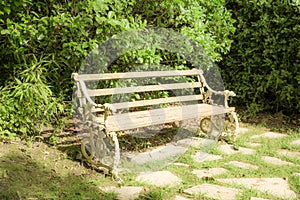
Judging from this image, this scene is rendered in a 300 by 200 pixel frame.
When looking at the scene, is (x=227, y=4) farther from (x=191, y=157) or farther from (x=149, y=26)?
(x=191, y=157)

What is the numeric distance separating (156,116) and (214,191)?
3.72 ft

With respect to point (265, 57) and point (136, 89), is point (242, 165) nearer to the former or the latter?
point (136, 89)

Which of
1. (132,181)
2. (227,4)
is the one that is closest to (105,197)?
(132,181)

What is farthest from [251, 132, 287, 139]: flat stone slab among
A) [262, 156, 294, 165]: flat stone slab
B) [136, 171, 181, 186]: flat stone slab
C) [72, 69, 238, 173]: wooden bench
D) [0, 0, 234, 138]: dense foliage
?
[136, 171, 181, 186]: flat stone slab

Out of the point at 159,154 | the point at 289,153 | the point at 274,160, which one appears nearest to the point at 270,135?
the point at 289,153

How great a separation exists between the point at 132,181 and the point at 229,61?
3.56 metres

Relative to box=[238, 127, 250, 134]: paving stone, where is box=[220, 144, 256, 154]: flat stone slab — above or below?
below

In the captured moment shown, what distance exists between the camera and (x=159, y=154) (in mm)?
4344

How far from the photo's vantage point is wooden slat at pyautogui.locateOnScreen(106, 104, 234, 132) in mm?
3733

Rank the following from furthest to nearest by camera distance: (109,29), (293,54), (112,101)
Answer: (293,54)
(112,101)
(109,29)

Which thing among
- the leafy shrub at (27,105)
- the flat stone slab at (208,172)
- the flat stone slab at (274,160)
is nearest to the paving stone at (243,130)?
the flat stone slab at (274,160)

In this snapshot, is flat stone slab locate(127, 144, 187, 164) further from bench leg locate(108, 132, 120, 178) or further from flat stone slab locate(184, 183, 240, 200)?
flat stone slab locate(184, 183, 240, 200)

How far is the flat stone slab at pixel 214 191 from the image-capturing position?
10.6 ft

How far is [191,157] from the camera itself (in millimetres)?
4254
